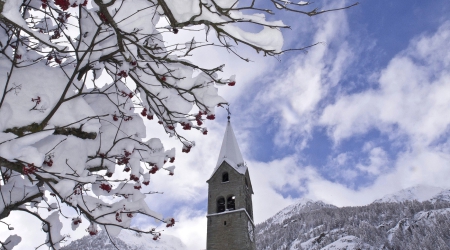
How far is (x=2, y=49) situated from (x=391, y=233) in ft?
359

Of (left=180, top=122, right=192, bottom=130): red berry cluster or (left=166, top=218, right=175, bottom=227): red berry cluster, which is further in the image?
(left=180, top=122, right=192, bottom=130): red berry cluster

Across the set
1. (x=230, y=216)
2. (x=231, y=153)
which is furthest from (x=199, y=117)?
(x=231, y=153)

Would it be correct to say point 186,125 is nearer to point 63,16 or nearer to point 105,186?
point 105,186

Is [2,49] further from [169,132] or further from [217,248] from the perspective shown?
[217,248]

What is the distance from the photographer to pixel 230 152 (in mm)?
22266

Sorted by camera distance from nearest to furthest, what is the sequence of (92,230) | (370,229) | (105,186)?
(105,186)
(92,230)
(370,229)

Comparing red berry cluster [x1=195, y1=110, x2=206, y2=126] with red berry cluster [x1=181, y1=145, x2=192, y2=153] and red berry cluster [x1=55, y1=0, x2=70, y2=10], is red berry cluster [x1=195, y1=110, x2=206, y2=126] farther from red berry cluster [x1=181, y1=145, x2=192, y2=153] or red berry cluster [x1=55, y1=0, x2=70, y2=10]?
red berry cluster [x1=55, y1=0, x2=70, y2=10]

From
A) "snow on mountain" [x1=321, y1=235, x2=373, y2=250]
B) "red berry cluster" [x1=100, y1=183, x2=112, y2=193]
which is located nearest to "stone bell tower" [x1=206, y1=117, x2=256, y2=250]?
"red berry cluster" [x1=100, y1=183, x2=112, y2=193]

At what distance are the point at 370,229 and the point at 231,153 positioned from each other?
95223 mm

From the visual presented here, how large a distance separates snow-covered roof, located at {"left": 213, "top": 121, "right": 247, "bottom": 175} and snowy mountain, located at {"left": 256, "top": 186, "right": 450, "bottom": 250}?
72306 mm

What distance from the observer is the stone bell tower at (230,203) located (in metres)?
17.5

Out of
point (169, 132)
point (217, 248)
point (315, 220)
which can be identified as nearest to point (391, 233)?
point (315, 220)

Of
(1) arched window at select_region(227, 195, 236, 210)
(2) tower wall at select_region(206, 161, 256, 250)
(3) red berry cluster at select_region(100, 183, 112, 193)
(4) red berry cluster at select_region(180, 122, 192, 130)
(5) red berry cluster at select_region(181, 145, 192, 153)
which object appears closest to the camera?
(3) red berry cluster at select_region(100, 183, 112, 193)

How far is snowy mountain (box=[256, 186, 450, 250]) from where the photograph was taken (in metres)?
82.9
